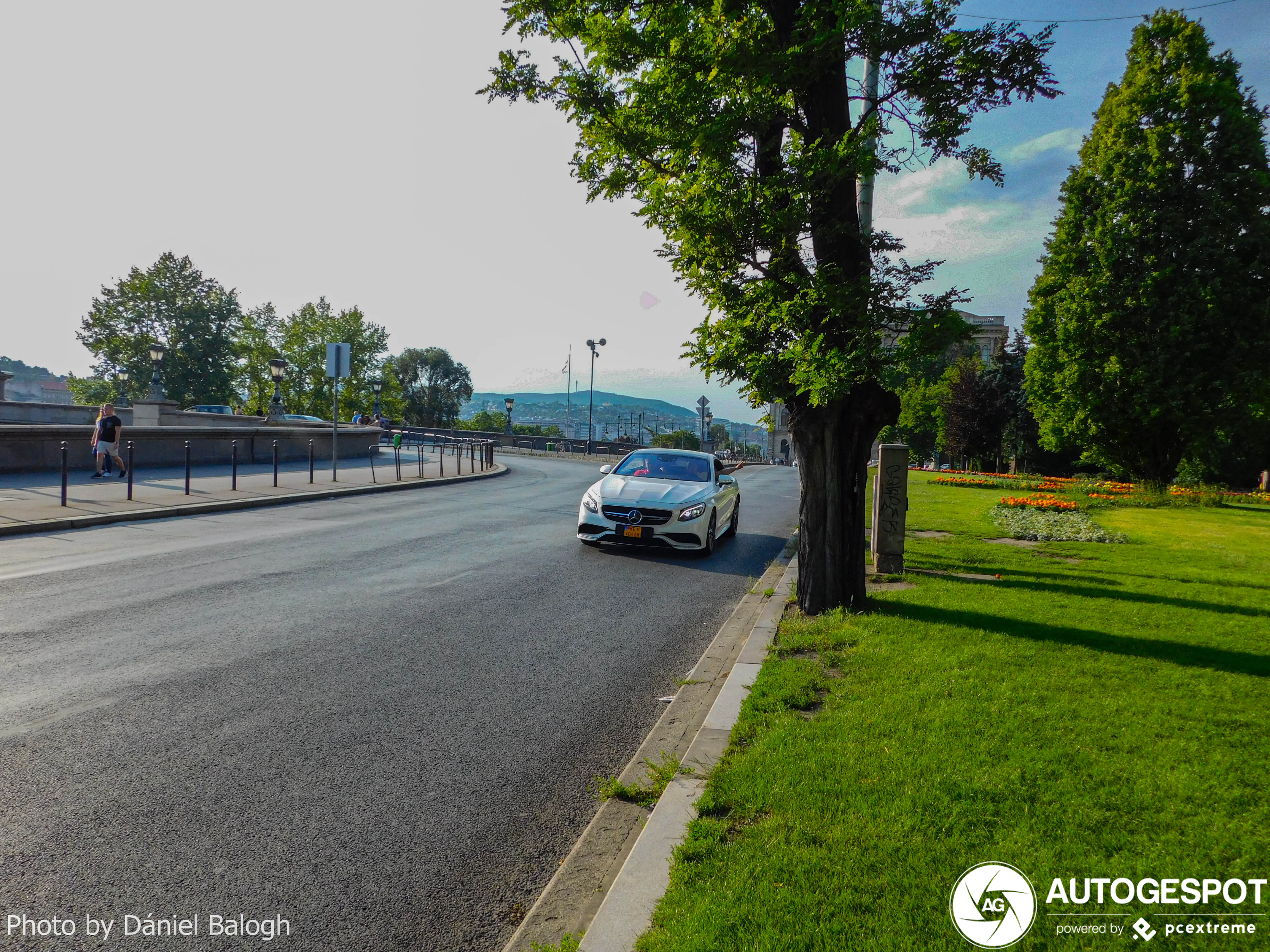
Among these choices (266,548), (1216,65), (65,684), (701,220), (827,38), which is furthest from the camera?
(1216,65)

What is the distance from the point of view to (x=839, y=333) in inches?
264

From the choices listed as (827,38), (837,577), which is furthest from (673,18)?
(837,577)

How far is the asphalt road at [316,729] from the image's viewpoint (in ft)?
8.95

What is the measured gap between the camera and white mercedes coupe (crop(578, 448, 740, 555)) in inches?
420

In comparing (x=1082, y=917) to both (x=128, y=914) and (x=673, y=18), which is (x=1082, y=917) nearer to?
(x=128, y=914)

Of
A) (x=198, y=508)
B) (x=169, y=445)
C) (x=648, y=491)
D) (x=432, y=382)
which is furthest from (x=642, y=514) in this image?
(x=432, y=382)

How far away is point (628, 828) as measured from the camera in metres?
3.23

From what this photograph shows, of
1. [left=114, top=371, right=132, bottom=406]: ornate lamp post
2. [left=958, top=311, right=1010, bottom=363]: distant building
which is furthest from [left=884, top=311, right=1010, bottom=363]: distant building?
[left=114, top=371, right=132, bottom=406]: ornate lamp post

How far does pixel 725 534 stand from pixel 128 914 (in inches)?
426

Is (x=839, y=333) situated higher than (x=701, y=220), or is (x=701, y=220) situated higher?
(x=701, y=220)

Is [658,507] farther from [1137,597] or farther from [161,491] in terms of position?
[161,491]

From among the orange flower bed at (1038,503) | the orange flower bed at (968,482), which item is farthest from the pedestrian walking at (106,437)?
the orange flower bed at (968,482)

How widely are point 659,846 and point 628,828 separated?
334 mm

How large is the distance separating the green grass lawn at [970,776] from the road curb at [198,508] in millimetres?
10934
